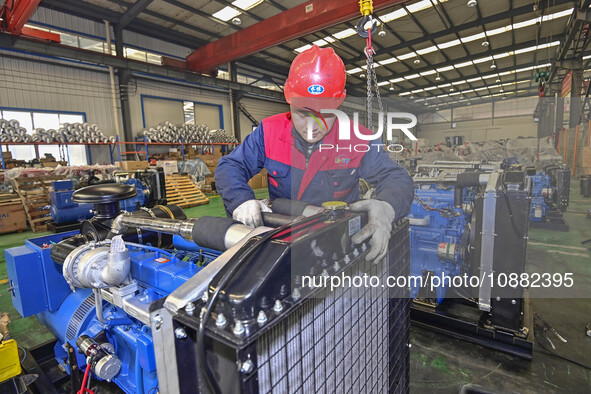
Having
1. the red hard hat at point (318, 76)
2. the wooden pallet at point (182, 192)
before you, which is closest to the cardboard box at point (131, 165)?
the wooden pallet at point (182, 192)

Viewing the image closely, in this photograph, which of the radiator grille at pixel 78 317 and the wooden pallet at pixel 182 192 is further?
the wooden pallet at pixel 182 192

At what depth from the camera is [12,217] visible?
19.0 feet

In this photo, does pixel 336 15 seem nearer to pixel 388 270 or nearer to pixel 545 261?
pixel 545 261

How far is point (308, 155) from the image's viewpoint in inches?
65.1

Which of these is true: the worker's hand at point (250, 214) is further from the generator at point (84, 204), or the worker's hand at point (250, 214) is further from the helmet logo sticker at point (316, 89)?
the generator at point (84, 204)

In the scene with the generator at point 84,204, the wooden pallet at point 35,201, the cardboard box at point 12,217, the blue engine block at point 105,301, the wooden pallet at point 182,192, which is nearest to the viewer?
the blue engine block at point 105,301

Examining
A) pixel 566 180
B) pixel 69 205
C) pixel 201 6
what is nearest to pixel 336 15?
pixel 201 6

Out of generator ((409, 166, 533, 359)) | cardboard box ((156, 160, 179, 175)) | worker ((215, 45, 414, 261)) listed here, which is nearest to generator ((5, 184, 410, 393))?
worker ((215, 45, 414, 261))

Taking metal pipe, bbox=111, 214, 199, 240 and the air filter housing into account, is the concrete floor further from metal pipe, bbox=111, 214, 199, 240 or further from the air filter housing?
metal pipe, bbox=111, 214, 199, 240

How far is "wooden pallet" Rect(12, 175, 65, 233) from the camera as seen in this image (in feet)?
19.2

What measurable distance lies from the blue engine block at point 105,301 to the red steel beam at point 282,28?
6.16 meters

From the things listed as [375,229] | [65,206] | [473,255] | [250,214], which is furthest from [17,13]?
[473,255]

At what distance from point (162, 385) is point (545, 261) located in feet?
15.8

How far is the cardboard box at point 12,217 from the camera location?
18.7 ft
